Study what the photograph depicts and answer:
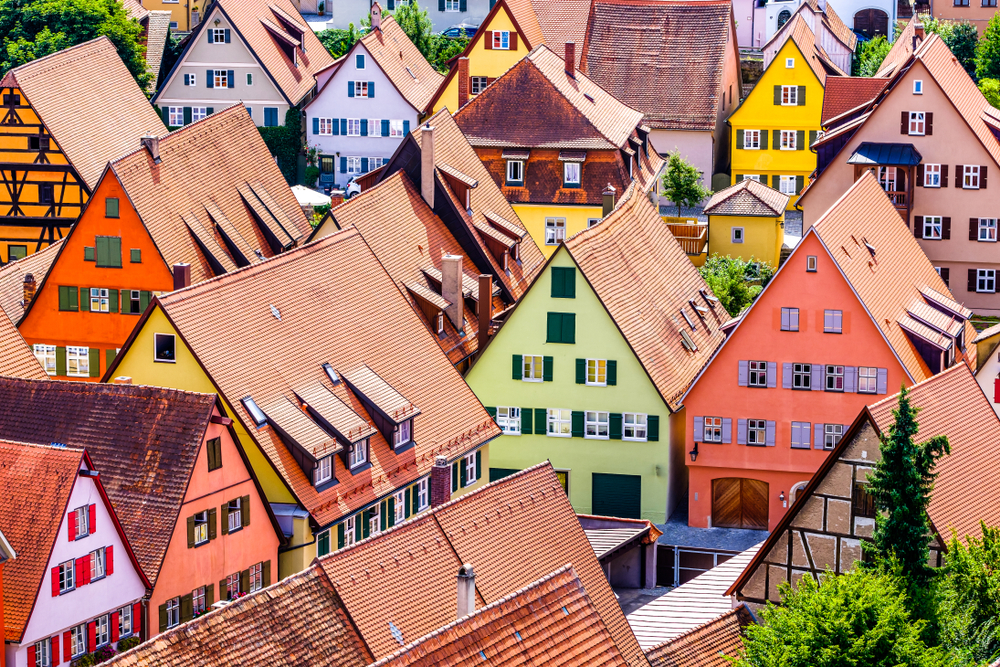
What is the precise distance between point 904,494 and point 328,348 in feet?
73.4

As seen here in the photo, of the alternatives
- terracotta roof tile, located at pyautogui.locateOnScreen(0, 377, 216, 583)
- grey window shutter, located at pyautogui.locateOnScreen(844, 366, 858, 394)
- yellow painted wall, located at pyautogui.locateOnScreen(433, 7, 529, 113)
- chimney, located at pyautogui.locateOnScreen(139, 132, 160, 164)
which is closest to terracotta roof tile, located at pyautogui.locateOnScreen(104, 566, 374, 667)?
terracotta roof tile, located at pyautogui.locateOnScreen(0, 377, 216, 583)

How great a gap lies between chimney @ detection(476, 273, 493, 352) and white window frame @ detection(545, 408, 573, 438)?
15.2 feet

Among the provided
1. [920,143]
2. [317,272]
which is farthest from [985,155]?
[317,272]

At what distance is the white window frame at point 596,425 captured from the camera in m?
68.3

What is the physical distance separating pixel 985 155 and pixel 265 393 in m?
34.6

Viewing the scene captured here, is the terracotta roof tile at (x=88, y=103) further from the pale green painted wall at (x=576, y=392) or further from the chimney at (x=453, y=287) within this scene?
the pale green painted wall at (x=576, y=392)

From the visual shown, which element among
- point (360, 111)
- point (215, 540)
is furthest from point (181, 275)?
point (360, 111)

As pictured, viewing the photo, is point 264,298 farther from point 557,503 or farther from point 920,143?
point 920,143

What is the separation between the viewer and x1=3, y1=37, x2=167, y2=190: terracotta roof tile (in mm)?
83562

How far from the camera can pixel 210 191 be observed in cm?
7656

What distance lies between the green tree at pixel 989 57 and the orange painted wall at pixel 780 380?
42301 millimetres

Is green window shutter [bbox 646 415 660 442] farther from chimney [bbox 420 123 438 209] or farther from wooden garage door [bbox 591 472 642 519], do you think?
chimney [bbox 420 123 438 209]

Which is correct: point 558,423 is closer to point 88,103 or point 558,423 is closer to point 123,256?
point 123,256

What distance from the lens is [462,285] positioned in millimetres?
72812
